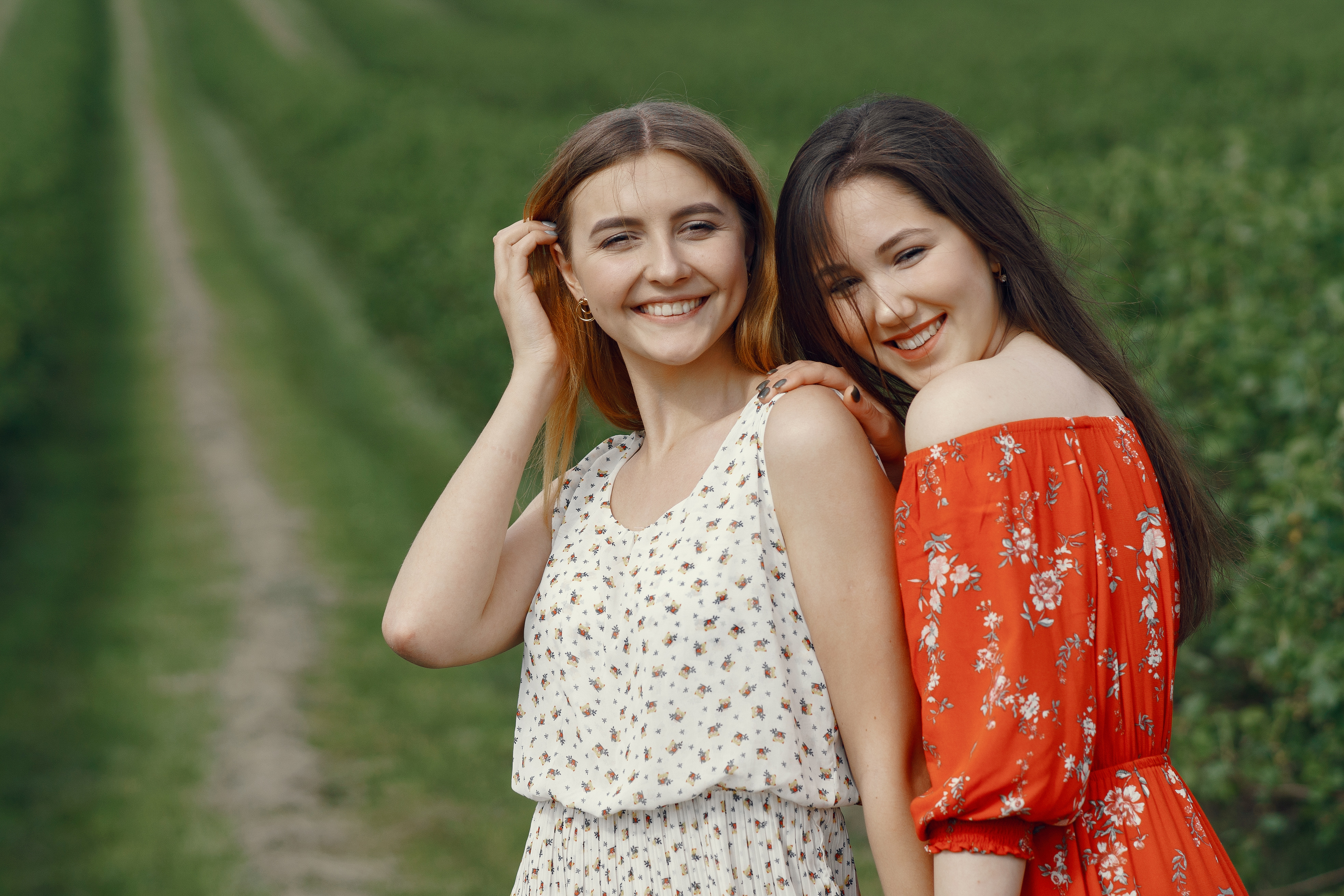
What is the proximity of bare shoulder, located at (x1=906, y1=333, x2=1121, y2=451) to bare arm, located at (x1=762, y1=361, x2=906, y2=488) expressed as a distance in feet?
0.60

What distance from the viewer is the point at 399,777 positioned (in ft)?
19.2

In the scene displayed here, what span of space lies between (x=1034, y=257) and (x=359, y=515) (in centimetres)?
812

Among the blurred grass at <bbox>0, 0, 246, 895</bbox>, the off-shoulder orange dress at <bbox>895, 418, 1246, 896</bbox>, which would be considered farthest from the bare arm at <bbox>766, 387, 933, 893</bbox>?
the blurred grass at <bbox>0, 0, 246, 895</bbox>

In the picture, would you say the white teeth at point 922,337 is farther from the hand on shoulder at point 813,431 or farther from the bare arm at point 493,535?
the bare arm at point 493,535

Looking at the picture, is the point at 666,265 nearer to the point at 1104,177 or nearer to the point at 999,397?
the point at 999,397

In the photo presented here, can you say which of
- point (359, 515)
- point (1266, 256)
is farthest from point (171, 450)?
point (1266, 256)

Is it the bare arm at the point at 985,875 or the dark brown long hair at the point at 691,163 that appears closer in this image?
the bare arm at the point at 985,875

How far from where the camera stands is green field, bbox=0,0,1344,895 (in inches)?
155

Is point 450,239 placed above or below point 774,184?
above

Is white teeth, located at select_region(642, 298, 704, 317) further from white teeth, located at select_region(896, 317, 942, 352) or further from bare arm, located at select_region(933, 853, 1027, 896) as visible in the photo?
bare arm, located at select_region(933, 853, 1027, 896)

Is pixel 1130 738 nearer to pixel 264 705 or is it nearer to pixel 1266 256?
pixel 1266 256

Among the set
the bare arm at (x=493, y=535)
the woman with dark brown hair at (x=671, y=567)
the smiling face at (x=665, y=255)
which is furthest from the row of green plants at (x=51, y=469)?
the smiling face at (x=665, y=255)

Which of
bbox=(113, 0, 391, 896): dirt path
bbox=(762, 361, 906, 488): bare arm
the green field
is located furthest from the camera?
bbox=(113, 0, 391, 896): dirt path

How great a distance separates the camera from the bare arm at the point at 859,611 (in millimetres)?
1788
